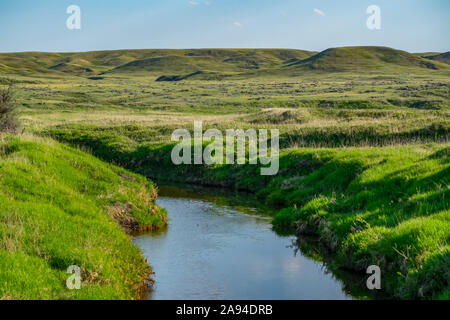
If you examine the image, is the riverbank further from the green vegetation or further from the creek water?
the green vegetation

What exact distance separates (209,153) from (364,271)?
19613 millimetres

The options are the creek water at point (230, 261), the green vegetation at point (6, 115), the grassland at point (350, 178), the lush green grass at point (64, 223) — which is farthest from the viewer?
the green vegetation at point (6, 115)

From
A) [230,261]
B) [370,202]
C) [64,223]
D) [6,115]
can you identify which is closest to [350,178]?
[370,202]

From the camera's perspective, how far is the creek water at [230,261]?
42.2 feet

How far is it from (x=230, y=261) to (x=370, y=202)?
18.7 ft

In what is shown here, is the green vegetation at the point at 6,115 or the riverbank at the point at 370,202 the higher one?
the green vegetation at the point at 6,115

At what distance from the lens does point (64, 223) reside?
13578 mm

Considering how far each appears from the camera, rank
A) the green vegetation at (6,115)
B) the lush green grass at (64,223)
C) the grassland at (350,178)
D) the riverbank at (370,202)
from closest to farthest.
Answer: the lush green grass at (64,223)
the riverbank at (370,202)
the grassland at (350,178)
the green vegetation at (6,115)

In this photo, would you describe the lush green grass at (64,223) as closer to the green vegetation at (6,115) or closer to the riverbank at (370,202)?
the riverbank at (370,202)

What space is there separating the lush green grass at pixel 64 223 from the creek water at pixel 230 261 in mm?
920

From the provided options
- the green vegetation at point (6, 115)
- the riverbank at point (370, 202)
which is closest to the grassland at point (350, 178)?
the riverbank at point (370, 202)

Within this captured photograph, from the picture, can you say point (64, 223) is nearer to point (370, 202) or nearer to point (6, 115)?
point (370, 202)

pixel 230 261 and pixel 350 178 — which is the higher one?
pixel 350 178

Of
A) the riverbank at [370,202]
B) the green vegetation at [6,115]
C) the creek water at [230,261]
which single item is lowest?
the creek water at [230,261]
